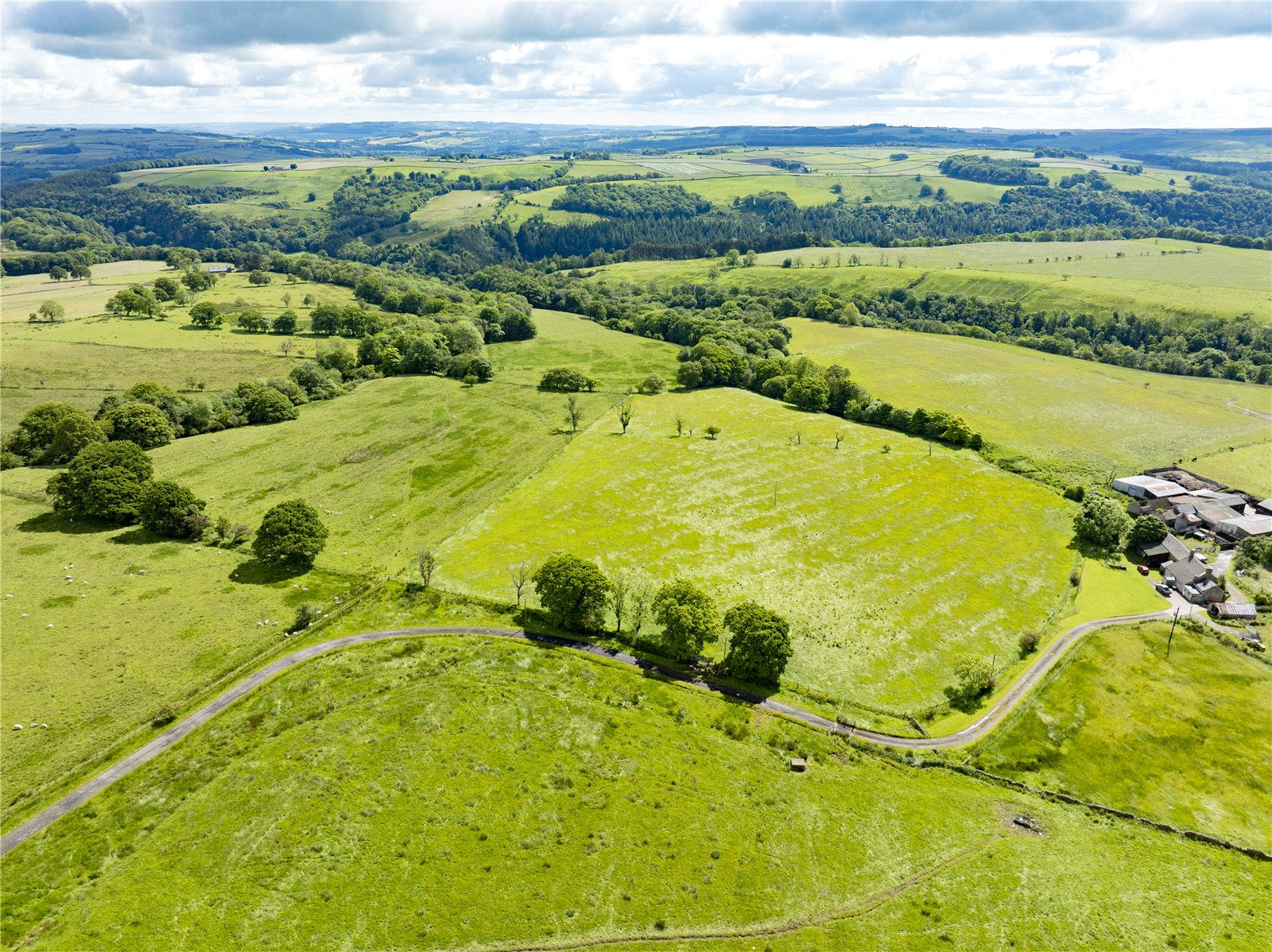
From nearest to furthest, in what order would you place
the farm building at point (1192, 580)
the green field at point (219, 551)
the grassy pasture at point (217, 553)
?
1. the green field at point (219, 551)
2. the grassy pasture at point (217, 553)
3. the farm building at point (1192, 580)

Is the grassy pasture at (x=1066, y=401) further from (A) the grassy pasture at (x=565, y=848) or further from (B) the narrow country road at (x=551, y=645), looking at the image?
(A) the grassy pasture at (x=565, y=848)

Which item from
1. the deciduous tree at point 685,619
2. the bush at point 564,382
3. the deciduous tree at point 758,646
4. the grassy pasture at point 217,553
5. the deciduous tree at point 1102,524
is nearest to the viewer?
the grassy pasture at point 217,553

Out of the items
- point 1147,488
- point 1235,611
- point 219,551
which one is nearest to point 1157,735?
point 1235,611

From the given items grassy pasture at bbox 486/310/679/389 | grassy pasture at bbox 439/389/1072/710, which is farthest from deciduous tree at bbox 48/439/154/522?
grassy pasture at bbox 486/310/679/389

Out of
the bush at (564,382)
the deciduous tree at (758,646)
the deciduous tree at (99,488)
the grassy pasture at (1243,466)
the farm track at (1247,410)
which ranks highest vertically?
the deciduous tree at (99,488)

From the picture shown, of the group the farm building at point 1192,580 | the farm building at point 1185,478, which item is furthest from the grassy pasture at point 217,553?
the farm building at point 1185,478

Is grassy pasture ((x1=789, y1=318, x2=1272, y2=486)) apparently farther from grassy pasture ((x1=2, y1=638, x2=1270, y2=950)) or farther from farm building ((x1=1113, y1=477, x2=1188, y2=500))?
grassy pasture ((x1=2, y1=638, x2=1270, y2=950))

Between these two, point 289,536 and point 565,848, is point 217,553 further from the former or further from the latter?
point 565,848
